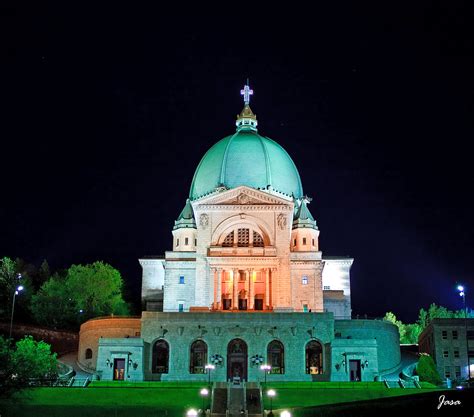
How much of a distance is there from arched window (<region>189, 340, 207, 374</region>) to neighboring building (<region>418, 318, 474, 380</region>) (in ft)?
87.6

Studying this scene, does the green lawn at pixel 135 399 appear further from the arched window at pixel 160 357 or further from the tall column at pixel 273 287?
the tall column at pixel 273 287

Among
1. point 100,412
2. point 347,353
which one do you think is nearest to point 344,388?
point 347,353

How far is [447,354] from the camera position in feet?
292

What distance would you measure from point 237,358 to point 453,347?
25.5m

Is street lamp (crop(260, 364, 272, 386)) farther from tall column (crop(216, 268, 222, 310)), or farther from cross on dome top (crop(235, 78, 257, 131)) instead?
cross on dome top (crop(235, 78, 257, 131))

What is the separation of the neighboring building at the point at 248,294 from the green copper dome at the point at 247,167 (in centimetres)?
15

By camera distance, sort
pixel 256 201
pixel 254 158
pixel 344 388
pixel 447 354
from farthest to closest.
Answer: pixel 254 158 → pixel 256 201 → pixel 447 354 → pixel 344 388

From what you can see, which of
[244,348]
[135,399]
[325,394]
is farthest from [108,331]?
[325,394]

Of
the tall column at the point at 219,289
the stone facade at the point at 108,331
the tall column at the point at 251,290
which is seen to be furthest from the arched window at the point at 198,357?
the tall column at the point at 251,290

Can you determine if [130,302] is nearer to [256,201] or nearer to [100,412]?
[256,201]

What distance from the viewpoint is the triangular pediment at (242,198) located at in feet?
319

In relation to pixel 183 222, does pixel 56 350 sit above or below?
below

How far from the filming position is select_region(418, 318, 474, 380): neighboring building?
8835 centimetres

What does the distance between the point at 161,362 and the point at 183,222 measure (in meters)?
29.4
